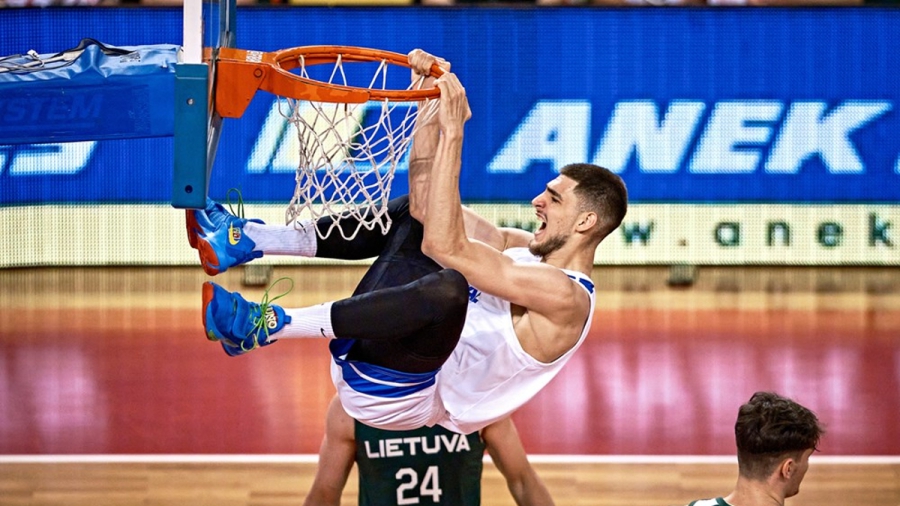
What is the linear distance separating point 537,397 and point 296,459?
1.86 metres

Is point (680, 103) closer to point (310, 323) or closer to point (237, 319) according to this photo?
point (310, 323)

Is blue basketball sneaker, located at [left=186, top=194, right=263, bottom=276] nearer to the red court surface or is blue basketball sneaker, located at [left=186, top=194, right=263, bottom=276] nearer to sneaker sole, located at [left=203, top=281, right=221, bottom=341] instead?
sneaker sole, located at [left=203, top=281, right=221, bottom=341]

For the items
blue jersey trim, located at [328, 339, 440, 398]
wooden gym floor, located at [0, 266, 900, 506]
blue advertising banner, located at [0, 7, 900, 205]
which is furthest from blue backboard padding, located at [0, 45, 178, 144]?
blue advertising banner, located at [0, 7, 900, 205]

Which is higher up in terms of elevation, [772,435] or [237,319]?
[237,319]

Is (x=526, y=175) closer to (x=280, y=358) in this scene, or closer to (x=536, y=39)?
(x=536, y=39)

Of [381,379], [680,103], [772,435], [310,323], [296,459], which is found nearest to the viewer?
[772,435]

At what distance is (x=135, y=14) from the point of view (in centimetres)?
924

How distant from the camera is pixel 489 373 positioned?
4.83 metres

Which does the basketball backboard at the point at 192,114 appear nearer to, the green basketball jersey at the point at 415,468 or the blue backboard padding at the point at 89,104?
the blue backboard padding at the point at 89,104

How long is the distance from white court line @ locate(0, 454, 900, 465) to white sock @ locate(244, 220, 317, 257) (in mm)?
1831

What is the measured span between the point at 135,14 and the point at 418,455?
555cm

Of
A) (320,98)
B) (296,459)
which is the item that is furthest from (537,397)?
(320,98)

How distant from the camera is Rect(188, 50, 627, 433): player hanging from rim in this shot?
4445 mm

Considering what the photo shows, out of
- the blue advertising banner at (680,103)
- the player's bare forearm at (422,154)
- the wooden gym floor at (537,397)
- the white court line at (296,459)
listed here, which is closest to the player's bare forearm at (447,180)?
the player's bare forearm at (422,154)
